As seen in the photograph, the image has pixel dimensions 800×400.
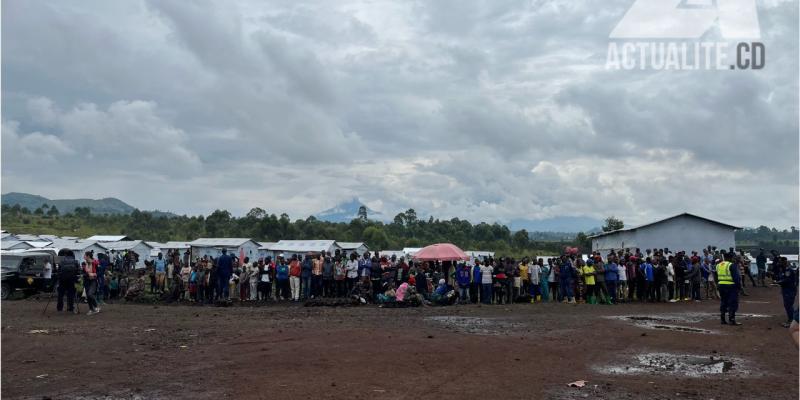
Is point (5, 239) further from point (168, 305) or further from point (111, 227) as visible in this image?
point (111, 227)

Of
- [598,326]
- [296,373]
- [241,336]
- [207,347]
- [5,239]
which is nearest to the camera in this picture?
[296,373]

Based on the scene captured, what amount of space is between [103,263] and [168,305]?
343cm

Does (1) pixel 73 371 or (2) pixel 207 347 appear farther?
(2) pixel 207 347

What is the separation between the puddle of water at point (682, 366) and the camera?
1044cm

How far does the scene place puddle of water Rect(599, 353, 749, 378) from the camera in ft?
34.2

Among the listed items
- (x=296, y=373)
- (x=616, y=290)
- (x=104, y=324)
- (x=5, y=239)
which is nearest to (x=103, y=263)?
(x=104, y=324)

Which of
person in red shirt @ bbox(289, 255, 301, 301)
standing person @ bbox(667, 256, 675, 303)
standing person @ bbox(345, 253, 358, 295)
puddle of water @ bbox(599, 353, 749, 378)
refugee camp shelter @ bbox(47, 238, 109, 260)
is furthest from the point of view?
refugee camp shelter @ bbox(47, 238, 109, 260)

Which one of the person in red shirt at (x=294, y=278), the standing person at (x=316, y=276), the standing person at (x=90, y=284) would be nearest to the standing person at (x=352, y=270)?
the standing person at (x=316, y=276)

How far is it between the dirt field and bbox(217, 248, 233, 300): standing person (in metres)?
4.30

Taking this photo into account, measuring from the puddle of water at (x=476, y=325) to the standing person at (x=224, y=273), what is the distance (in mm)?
8931

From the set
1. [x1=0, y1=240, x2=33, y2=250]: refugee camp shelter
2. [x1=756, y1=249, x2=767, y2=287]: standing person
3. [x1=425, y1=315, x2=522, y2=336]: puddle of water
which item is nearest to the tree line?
[x1=0, y1=240, x2=33, y2=250]: refugee camp shelter

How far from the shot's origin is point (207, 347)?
12.7m

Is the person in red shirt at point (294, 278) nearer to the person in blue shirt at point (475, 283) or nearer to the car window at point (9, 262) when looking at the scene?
the person in blue shirt at point (475, 283)

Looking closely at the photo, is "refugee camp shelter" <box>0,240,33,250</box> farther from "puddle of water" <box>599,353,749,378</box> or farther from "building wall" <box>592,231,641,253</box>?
"puddle of water" <box>599,353,749,378</box>
